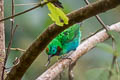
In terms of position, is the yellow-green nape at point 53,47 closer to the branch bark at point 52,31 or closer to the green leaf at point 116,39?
the branch bark at point 52,31

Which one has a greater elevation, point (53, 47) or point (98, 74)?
point (98, 74)

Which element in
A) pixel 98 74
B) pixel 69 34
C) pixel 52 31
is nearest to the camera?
pixel 98 74

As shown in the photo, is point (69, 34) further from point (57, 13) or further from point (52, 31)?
point (57, 13)

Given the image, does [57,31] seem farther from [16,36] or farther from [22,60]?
[16,36]

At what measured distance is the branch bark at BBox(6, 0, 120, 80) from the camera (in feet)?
2.09

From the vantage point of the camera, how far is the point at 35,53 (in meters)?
0.89

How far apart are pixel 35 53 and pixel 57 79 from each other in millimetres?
666

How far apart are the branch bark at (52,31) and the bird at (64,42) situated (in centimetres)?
128

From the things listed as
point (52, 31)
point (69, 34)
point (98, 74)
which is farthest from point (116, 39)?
point (69, 34)

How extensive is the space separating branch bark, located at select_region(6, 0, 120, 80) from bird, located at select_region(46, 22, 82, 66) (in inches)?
50.4

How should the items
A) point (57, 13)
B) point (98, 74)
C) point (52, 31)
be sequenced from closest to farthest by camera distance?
point (98, 74) → point (57, 13) → point (52, 31)

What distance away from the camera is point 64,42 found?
92.5 inches

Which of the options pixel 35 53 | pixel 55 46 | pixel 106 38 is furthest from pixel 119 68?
pixel 55 46

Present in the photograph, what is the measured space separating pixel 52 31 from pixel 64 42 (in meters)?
1.55
